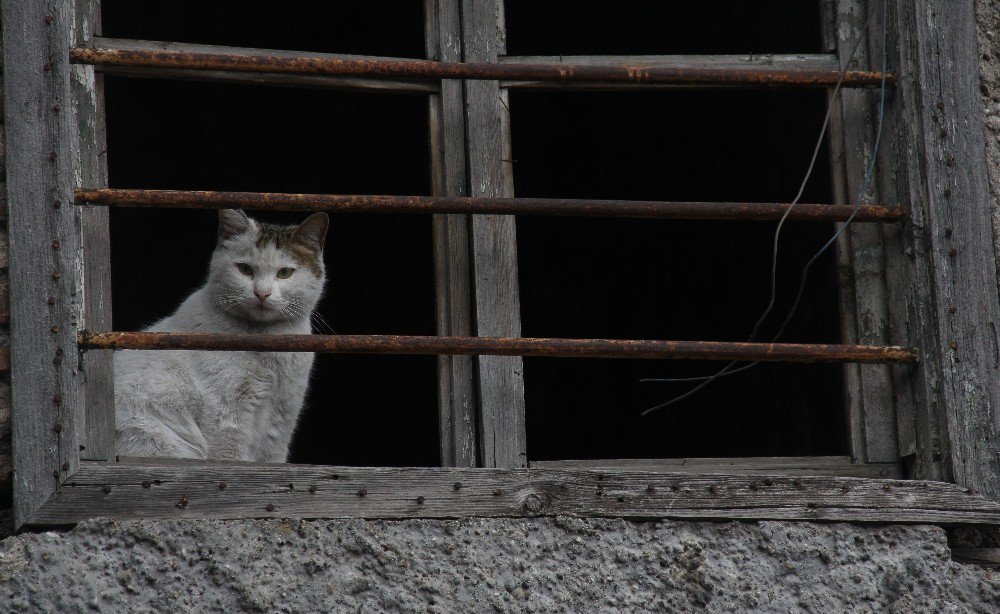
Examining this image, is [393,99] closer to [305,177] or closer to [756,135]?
[305,177]

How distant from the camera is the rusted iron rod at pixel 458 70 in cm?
281

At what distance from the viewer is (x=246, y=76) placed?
313 cm

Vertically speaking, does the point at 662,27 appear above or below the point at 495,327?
above

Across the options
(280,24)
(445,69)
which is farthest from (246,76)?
(280,24)

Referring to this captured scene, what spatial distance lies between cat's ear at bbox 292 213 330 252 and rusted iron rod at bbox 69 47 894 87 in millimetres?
1267

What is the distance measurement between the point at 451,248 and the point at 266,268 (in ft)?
3.86

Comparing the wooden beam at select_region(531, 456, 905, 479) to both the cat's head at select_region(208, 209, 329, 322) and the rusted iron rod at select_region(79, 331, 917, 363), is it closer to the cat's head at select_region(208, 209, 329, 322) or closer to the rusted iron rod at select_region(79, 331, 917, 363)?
the rusted iron rod at select_region(79, 331, 917, 363)

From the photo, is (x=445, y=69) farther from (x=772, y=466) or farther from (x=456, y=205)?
(x=772, y=466)

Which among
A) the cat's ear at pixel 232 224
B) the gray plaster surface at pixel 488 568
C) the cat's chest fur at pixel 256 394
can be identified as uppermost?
the cat's ear at pixel 232 224

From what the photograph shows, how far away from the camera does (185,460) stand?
2812 mm

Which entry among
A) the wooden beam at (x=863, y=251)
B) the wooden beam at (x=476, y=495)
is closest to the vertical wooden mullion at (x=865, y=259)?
the wooden beam at (x=863, y=251)

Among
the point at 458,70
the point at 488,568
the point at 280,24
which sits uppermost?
the point at 280,24

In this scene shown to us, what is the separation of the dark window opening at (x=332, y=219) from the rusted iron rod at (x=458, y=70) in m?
3.39

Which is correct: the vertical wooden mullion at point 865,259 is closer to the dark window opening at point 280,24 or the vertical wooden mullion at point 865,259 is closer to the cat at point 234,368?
the cat at point 234,368
